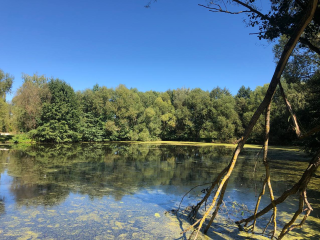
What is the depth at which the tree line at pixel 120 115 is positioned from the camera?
27375 mm

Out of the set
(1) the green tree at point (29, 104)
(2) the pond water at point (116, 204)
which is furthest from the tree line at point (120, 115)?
(2) the pond water at point (116, 204)

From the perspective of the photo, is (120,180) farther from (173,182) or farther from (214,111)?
(214,111)

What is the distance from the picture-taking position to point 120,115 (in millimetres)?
35906

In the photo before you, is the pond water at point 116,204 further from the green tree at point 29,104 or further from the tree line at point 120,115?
the green tree at point 29,104

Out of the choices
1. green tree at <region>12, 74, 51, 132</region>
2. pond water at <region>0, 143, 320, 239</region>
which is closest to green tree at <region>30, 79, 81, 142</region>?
green tree at <region>12, 74, 51, 132</region>

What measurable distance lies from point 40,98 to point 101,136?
1021 centimetres

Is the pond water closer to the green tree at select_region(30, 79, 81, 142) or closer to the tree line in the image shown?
the green tree at select_region(30, 79, 81, 142)

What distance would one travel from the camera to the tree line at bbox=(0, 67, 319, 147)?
2738 cm

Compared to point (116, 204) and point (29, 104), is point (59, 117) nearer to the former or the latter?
point (29, 104)

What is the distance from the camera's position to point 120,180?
27.9ft

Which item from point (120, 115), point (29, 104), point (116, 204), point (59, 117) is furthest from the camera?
point (120, 115)

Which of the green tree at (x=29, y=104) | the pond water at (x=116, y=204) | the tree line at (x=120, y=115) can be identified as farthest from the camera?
the tree line at (x=120, y=115)

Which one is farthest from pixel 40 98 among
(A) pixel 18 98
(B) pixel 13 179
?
(B) pixel 13 179

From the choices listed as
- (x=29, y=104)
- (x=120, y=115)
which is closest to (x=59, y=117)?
(x=29, y=104)
